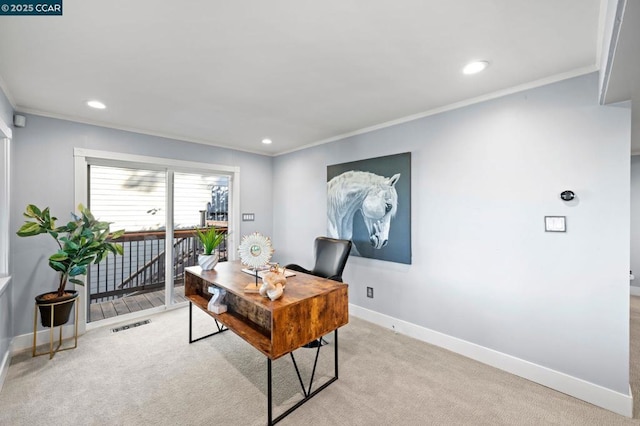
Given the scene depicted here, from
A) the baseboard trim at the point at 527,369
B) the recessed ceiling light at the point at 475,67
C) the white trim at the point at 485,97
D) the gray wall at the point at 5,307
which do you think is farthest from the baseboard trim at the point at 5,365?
the recessed ceiling light at the point at 475,67

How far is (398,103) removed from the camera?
2725 millimetres

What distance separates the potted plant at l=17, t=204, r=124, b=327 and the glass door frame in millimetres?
397

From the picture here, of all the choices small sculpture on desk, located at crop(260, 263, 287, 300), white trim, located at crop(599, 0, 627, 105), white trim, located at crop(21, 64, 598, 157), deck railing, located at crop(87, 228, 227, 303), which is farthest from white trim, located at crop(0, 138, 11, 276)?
white trim, located at crop(599, 0, 627, 105)

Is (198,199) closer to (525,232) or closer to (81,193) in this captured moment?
(81,193)

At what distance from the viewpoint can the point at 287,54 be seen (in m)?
1.86

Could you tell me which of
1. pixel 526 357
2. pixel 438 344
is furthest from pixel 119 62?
pixel 526 357

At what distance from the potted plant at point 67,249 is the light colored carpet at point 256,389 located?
461 millimetres

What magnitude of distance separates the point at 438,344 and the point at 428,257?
0.89 metres

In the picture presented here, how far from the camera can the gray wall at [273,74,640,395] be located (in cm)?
197

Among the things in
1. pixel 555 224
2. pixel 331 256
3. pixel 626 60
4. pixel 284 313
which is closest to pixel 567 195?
pixel 555 224

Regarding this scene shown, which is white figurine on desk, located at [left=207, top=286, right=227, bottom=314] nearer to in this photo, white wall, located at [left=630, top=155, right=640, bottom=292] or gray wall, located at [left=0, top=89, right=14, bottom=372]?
gray wall, located at [left=0, top=89, right=14, bottom=372]

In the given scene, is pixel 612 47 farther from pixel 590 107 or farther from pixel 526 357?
pixel 526 357

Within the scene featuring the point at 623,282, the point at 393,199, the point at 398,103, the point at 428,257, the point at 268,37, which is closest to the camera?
the point at 268,37

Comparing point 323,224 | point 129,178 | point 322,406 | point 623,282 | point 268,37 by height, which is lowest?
point 322,406
